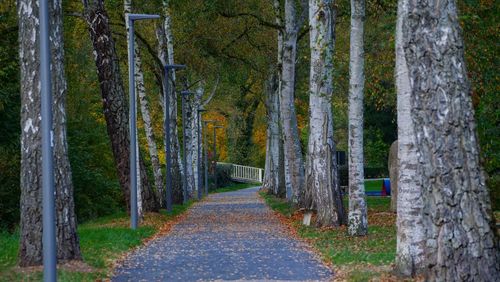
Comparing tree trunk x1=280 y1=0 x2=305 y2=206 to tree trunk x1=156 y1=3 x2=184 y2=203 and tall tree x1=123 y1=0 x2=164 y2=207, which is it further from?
tree trunk x1=156 y1=3 x2=184 y2=203

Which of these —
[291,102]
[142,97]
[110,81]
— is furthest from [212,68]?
[110,81]

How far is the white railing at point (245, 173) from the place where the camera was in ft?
332

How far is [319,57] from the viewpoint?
26.5 m

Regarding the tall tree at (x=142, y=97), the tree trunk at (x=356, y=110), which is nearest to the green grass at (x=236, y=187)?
the tall tree at (x=142, y=97)

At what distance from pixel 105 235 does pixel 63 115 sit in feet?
23.0

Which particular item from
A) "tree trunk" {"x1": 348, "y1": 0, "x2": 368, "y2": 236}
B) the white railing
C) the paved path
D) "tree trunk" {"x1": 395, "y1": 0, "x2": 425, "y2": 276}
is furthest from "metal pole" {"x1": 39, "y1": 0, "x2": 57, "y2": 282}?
the white railing

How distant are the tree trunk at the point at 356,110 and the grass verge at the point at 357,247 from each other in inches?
18.1

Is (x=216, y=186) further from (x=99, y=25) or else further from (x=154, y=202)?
(x=99, y=25)

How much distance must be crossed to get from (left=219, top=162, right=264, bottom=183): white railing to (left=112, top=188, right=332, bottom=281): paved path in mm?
71689

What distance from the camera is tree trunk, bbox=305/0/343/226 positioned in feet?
86.2

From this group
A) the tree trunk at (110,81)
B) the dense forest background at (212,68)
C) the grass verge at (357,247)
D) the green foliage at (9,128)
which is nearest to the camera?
the grass verge at (357,247)

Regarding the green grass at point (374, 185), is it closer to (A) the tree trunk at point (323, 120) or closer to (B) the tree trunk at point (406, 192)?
(A) the tree trunk at point (323, 120)

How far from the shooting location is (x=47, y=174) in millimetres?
12516

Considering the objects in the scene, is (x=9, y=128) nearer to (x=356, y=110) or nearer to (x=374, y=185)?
(x=356, y=110)
